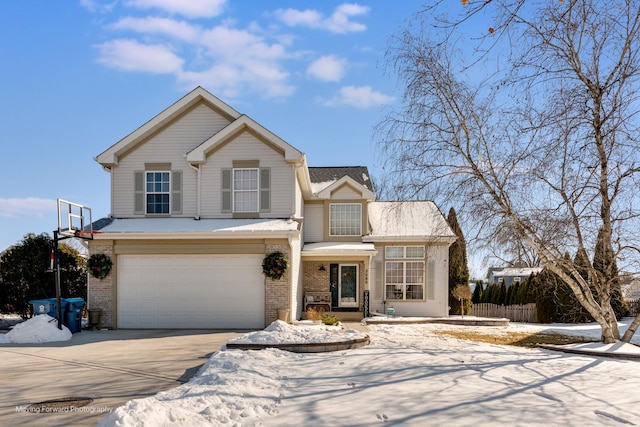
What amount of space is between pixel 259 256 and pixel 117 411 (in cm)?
1038

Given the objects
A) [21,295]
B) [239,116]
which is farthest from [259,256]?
[21,295]

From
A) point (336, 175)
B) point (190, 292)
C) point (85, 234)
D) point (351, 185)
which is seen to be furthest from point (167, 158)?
point (336, 175)

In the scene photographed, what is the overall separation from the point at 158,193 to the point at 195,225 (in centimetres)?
217

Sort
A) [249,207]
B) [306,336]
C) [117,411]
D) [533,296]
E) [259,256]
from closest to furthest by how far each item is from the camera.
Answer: [117,411]
[306,336]
[259,256]
[249,207]
[533,296]

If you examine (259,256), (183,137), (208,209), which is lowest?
(259,256)

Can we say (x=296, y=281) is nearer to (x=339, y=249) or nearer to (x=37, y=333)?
(x=339, y=249)

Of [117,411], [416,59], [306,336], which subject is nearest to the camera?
[117,411]

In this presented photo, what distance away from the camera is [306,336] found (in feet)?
35.3

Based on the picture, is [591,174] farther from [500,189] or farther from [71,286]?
[71,286]

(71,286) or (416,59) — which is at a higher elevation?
(416,59)

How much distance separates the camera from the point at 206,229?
15.6 meters

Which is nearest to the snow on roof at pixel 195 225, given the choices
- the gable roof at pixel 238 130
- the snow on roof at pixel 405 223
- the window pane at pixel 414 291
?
the gable roof at pixel 238 130

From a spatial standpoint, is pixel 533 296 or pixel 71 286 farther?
pixel 533 296

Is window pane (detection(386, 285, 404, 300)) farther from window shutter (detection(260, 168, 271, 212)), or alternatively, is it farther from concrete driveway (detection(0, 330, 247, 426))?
concrete driveway (detection(0, 330, 247, 426))
